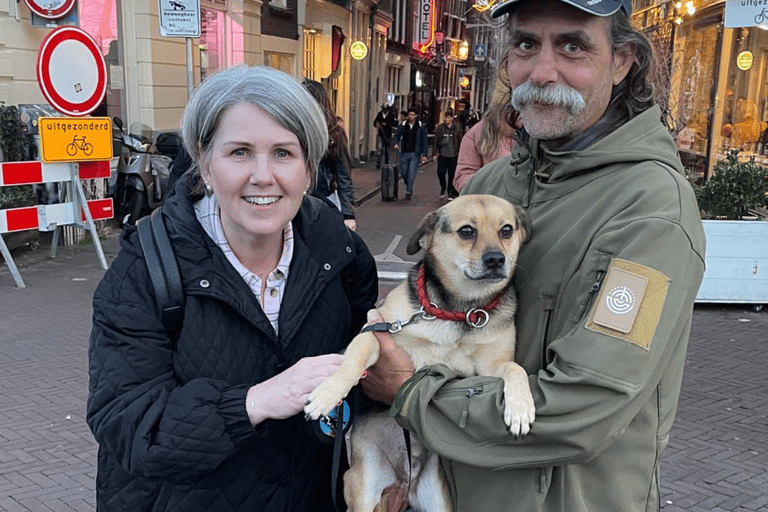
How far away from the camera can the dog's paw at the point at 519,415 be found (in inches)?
66.4

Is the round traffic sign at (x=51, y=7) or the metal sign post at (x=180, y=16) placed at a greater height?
the round traffic sign at (x=51, y=7)

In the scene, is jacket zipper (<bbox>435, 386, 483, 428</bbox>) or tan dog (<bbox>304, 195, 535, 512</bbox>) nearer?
jacket zipper (<bbox>435, 386, 483, 428</bbox>)

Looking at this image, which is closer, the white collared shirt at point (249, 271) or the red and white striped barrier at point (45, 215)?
the white collared shirt at point (249, 271)

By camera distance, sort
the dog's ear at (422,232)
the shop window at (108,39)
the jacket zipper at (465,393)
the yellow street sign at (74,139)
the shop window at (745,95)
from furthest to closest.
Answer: the shop window at (108,39), the shop window at (745,95), the yellow street sign at (74,139), the dog's ear at (422,232), the jacket zipper at (465,393)

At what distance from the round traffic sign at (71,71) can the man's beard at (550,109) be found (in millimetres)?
7291

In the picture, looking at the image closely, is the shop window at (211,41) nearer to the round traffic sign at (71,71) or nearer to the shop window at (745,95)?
the round traffic sign at (71,71)

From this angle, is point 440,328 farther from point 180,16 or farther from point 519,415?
point 180,16

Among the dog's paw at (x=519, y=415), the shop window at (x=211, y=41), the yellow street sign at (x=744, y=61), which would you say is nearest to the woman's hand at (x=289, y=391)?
the dog's paw at (x=519, y=415)

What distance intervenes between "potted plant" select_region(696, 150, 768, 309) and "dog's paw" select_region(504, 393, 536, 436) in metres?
6.98

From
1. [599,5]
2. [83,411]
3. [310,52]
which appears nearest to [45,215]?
[83,411]

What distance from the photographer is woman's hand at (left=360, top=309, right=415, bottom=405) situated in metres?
2.16

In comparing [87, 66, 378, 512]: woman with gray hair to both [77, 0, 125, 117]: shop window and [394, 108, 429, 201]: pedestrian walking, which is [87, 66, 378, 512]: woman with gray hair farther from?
[394, 108, 429, 201]: pedestrian walking

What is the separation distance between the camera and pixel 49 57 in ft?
26.2

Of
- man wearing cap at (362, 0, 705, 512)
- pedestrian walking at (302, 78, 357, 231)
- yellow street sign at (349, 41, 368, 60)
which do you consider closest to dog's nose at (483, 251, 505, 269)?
man wearing cap at (362, 0, 705, 512)
